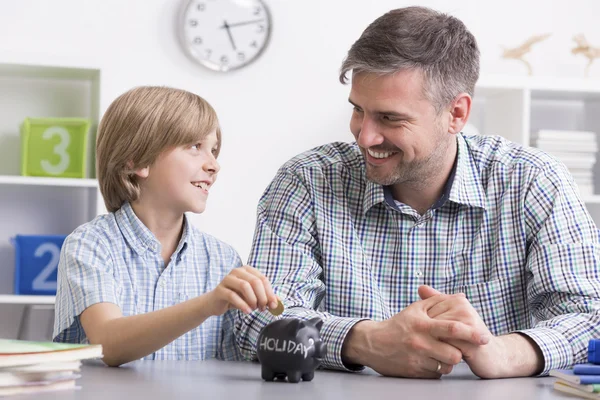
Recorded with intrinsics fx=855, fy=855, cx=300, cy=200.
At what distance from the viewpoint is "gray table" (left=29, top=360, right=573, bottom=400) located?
1.02 metres

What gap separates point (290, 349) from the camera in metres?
1.13

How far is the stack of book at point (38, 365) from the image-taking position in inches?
39.7

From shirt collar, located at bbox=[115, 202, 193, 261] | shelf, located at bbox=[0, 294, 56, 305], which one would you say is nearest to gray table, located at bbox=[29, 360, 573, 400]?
shirt collar, located at bbox=[115, 202, 193, 261]

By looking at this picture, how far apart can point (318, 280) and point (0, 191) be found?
84.8 inches

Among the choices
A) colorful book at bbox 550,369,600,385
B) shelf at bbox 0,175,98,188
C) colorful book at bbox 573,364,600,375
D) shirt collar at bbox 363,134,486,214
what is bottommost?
colorful book at bbox 550,369,600,385

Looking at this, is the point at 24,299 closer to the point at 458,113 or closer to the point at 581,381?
the point at 458,113

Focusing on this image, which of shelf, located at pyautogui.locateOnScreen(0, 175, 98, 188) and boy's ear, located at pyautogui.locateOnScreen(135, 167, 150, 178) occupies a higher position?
boy's ear, located at pyautogui.locateOnScreen(135, 167, 150, 178)

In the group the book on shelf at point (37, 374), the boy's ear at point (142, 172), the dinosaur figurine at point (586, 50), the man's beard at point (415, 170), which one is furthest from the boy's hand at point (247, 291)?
the dinosaur figurine at point (586, 50)

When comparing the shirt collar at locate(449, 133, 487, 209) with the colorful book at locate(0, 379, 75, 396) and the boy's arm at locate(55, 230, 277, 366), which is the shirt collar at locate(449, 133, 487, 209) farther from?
the colorful book at locate(0, 379, 75, 396)

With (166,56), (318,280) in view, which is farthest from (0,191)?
(318,280)

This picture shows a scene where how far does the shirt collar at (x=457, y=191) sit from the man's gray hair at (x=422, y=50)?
0.13 meters

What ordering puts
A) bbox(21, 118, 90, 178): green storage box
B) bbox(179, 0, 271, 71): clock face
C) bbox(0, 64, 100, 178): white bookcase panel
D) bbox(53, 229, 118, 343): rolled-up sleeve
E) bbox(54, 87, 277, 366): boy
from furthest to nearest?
bbox(179, 0, 271, 71): clock face
bbox(0, 64, 100, 178): white bookcase panel
bbox(21, 118, 90, 178): green storage box
bbox(54, 87, 277, 366): boy
bbox(53, 229, 118, 343): rolled-up sleeve

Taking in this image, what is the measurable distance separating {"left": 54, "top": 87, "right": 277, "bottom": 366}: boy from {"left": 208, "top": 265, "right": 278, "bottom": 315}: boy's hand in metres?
0.37

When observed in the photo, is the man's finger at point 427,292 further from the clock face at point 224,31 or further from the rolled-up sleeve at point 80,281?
the clock face at point 224,31
